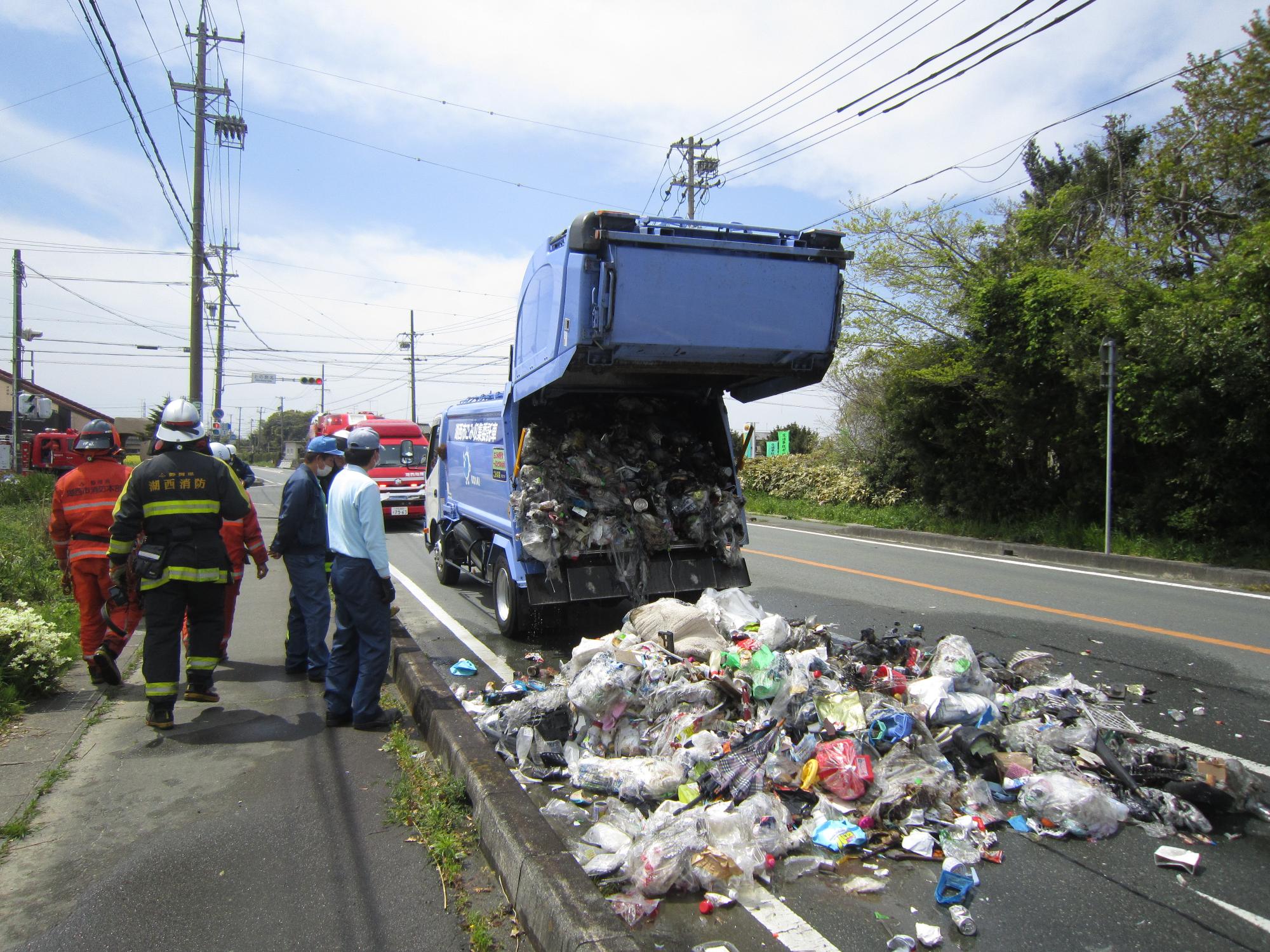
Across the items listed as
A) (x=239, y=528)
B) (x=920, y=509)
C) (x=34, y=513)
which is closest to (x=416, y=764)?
(x=239, y=528)

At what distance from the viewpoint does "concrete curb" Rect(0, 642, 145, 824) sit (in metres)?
3.86

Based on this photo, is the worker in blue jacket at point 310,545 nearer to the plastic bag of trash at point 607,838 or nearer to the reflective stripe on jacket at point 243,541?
the reflective stripe on jacket at point 243,541

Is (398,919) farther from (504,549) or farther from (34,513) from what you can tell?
(34,513)

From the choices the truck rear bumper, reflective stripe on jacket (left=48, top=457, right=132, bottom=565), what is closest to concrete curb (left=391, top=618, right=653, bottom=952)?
the truck rear bumper

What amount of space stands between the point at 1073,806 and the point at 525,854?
2.47m

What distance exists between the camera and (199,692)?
17.5 ft

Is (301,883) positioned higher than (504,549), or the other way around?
(504,549)

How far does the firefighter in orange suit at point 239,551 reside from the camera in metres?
5.88

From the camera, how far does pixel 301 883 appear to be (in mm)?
3285

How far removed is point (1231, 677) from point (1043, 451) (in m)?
9.54

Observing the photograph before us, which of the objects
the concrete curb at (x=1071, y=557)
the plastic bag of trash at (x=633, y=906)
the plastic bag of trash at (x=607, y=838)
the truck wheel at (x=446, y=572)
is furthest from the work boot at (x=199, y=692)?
the concrete curb at (x=1071, y=557)

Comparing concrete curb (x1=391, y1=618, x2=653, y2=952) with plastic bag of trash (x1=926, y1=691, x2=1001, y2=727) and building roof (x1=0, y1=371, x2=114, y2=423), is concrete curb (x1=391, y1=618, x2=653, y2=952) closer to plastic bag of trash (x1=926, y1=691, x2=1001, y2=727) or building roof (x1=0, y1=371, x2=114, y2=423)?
plastic bag of trash (x1=926, y1=691, x2=1001, y2=727)

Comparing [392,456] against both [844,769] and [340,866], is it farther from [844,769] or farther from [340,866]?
[844,769]

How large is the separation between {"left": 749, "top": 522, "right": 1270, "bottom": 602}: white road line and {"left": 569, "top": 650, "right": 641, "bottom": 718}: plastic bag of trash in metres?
8.42
